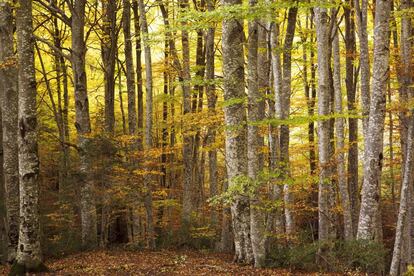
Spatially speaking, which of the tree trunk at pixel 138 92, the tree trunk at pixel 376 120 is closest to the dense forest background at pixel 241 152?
the tree trunk at pixel 376 120

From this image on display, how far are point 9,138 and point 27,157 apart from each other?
2242 mm

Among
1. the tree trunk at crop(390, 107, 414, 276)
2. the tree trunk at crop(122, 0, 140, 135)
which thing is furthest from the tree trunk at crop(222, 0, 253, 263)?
the tree trunk at crop(122, 0, 140, 135)

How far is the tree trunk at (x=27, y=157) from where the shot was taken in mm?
10141

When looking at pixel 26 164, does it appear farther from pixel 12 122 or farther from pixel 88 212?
pixel 88 212

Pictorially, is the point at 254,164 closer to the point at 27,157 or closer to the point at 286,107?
the point at 286,107

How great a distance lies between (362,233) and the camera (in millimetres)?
10438

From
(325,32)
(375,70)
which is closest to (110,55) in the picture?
(325,32)

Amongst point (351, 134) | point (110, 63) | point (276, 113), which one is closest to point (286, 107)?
point (276, 113)

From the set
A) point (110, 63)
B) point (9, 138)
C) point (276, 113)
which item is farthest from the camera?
point (110, 63)

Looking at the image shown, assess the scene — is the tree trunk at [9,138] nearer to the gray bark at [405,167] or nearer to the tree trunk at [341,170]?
the tree trunk at [341,170]

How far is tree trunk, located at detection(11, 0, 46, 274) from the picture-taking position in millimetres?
10141

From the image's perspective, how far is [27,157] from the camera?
1018 centimetres

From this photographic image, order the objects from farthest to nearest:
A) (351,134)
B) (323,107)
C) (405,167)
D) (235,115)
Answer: (351,134) < (405,167) < (323,107) < (235,115)

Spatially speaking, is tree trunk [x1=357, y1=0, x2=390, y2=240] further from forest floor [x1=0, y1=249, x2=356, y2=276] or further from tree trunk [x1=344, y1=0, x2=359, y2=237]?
tree trunk [x1=344, y1=0, x2=359, y2=237]
